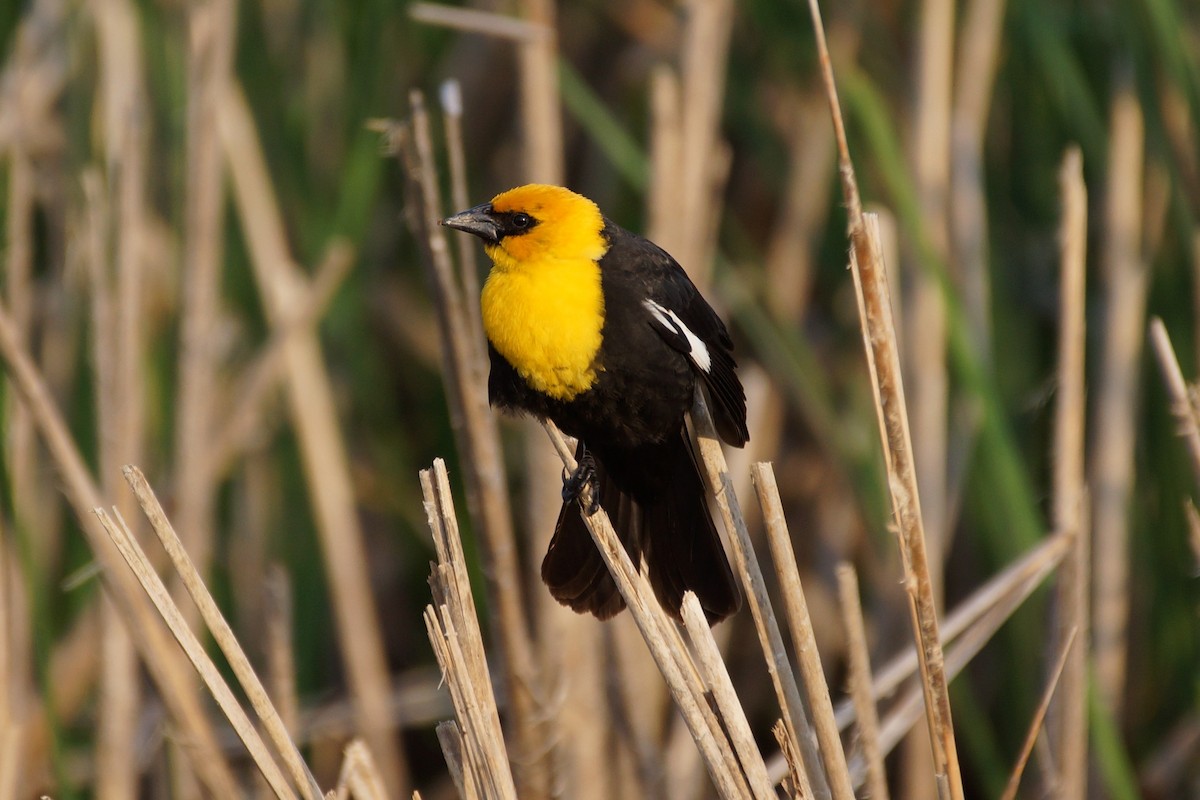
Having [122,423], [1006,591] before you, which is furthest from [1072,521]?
[122,423]

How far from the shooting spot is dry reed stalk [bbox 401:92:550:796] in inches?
71.8

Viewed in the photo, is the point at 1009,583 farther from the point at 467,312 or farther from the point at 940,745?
the point at 467,312

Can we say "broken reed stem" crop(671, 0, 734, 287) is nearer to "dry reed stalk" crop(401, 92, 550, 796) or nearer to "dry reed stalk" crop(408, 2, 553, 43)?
"dry reed stalk" crop(408, 2, 553, 43)

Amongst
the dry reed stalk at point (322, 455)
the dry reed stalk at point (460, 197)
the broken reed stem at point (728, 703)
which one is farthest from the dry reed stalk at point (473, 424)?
the dry reed stalk at point (322, 455)

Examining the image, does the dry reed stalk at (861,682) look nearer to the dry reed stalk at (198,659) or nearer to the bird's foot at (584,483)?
the bird's foot at (584,483)

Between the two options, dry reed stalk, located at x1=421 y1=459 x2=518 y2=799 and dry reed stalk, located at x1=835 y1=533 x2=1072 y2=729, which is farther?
dry reed stalk, located at x1=835 y1=533 x2=1072 y2=729

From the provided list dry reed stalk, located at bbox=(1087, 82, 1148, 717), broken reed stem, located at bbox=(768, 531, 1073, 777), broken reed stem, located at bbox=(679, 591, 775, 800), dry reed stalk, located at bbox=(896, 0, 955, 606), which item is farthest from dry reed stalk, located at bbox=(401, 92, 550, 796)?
dry reed stalk, located at bbox=(1087, 82, 1148, 717)

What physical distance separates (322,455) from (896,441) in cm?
152

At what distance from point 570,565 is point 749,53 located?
5.35 ft

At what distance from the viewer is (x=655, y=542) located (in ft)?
6.26

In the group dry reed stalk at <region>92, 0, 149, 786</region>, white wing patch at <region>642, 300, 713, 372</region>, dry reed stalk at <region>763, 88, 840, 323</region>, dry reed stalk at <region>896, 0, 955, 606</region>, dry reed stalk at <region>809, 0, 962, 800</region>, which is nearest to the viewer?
dry reed stalk at <region>809, 0, 962, 800</region>

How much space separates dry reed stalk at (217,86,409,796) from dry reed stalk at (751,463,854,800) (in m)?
1.40

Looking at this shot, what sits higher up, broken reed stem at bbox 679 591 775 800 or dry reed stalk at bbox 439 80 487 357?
dry reed stalk at bbox 439 80 487 357

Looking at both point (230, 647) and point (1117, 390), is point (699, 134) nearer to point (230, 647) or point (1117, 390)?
point (1117, 390)
